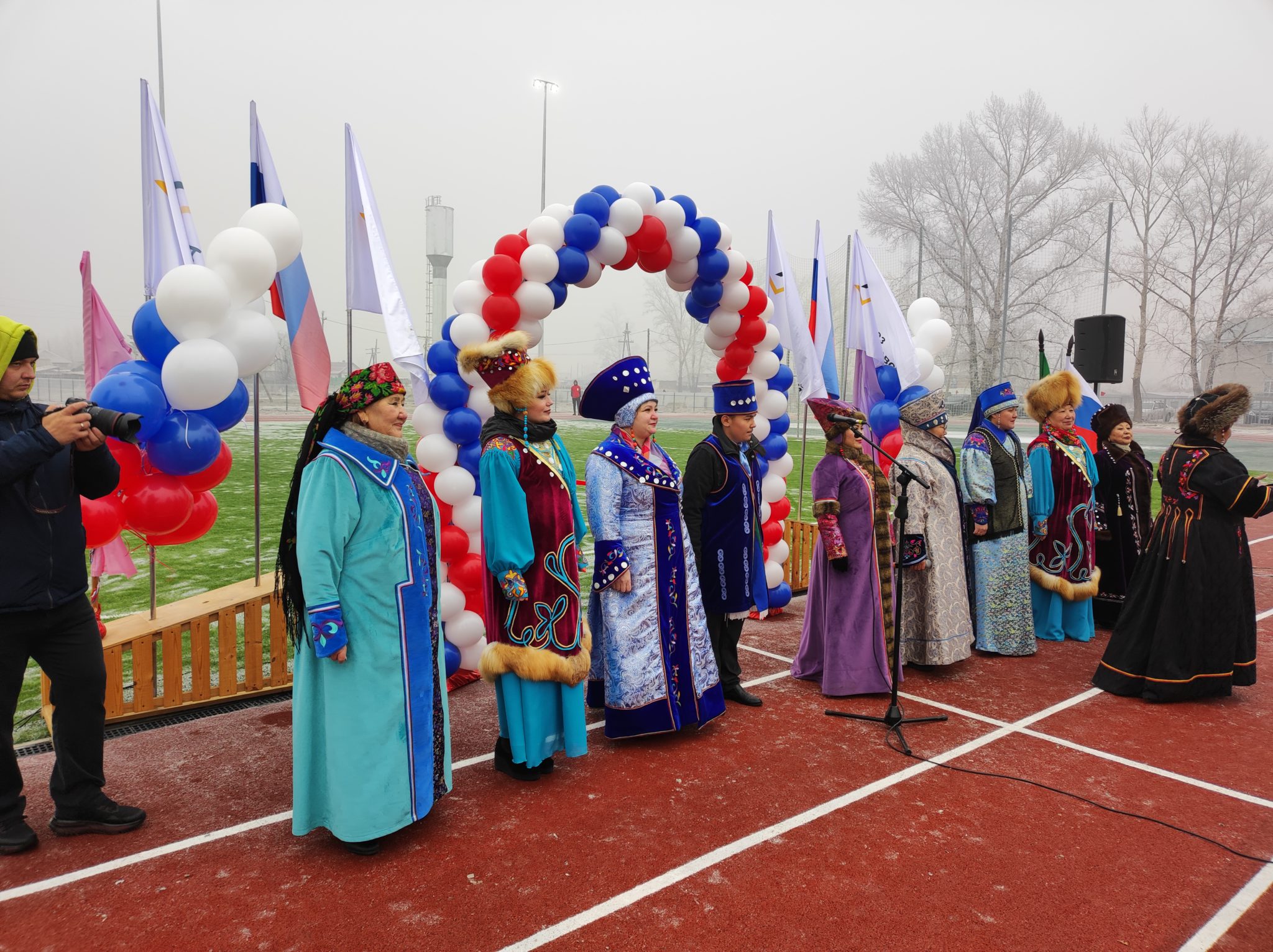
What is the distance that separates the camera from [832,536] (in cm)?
526

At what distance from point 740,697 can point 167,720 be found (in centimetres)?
337

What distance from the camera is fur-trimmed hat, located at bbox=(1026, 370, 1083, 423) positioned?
21.4 feet

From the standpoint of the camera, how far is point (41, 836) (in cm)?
346

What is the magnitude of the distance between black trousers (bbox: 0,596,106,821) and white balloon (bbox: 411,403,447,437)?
89.3 inches

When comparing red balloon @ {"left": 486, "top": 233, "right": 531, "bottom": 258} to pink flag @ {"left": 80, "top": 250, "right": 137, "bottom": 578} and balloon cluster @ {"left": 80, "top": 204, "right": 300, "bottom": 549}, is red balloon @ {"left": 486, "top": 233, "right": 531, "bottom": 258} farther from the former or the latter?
pink flag @ {"left": 80, "top": 250, "right": 137, "bottom": 578}

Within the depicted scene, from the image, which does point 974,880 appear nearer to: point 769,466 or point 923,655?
point 923,655

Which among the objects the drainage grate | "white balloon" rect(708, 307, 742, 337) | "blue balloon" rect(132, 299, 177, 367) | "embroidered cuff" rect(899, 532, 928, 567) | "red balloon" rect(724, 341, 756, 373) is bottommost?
the drainage grate

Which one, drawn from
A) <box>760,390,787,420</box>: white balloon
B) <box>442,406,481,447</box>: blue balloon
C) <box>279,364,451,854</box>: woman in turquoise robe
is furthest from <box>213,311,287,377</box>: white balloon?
<box>760,390,787,420</box>: white balloon

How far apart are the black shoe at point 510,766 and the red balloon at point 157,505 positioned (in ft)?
6.43

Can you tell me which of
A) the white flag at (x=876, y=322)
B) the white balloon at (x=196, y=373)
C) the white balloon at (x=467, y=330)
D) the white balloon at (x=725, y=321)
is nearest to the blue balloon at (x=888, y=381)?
the white flag at (x=876, y=322)

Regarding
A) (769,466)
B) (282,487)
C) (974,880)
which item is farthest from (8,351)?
(282,487)

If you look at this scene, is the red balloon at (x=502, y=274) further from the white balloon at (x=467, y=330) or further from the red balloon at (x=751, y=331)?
the red balloon at (x=751, y=331)

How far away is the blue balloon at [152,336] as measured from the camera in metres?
3.94

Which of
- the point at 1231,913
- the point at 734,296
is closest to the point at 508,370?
the point at 734,296
